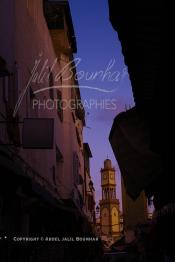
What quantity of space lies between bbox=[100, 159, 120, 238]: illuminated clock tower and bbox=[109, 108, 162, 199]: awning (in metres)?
102

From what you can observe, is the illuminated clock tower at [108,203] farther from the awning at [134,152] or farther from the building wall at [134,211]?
the awning at [134,152]

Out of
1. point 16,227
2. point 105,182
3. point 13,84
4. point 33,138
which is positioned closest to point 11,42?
point 13,84

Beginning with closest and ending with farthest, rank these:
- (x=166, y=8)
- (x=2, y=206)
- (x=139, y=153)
A: (x=166, y=8) < (x=139, y=153) < (x=2, y=206)

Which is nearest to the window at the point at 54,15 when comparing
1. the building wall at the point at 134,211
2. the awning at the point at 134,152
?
the building wall at the point at 134,211

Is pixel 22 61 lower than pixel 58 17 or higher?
lower

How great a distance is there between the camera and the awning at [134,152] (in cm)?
588

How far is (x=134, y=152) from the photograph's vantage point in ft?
19.6

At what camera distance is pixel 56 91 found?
23.3m

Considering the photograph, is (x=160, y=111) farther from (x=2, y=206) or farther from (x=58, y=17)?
(x=58, y=17)

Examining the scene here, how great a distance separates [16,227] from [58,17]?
18.0 meters

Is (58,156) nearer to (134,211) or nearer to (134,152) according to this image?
(134,152)

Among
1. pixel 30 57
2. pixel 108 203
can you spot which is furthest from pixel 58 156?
pixel 108 203

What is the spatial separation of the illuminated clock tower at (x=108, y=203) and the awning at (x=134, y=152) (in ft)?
334

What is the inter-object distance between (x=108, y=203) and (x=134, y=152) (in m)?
108
